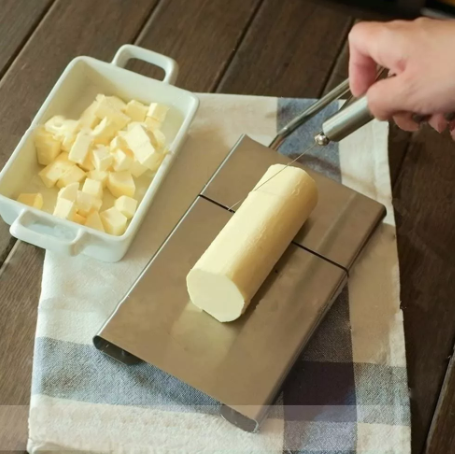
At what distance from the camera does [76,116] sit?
Answer: 0.69 metres

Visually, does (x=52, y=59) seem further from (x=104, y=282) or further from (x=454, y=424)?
(x=454, y=424)

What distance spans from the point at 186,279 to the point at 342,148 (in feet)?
0.91

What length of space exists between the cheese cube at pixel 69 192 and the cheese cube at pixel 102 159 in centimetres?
4

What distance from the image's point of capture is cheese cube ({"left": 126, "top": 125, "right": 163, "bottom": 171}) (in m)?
0.64

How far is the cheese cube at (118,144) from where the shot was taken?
2.13 ft

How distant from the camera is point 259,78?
30.6 inches

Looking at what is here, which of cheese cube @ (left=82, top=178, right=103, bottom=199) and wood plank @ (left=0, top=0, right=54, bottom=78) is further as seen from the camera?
wood plank @ (left=0, top=0, right=54, bottom=78)

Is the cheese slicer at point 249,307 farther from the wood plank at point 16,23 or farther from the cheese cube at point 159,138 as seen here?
the wood plank at point 16,23

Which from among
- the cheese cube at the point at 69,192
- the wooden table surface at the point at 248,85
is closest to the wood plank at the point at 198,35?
the wooden table surface at the point at 248,85

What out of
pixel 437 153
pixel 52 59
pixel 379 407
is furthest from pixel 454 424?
pixel 52 59

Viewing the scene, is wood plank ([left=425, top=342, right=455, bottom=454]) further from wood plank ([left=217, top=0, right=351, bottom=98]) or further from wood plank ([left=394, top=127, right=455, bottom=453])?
wood plank ([left=217, top=0, right=351, bottom=98])

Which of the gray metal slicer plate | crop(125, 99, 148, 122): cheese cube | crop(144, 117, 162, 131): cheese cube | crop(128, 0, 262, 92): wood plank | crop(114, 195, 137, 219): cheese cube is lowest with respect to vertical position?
the gray metal slicer plate

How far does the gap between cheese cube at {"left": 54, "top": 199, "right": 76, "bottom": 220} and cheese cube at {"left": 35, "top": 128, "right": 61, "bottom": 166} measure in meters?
0.06

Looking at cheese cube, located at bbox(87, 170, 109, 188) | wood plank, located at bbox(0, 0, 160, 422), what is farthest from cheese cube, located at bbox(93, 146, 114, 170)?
wood plank, located at bbox(0, 0, 160, 422)
